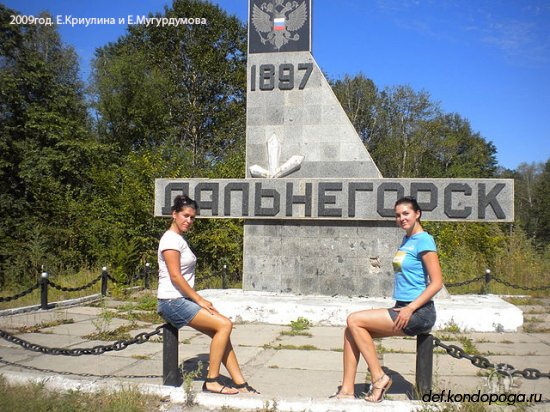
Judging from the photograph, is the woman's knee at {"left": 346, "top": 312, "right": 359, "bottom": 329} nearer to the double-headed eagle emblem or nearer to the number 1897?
the number 1897

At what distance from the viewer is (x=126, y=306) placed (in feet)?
33.3

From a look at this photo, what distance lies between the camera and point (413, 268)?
14.4 feet

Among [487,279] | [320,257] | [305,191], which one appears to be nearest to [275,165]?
[305,191]

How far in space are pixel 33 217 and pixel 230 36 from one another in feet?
54.4

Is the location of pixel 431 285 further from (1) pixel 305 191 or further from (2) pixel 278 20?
(2) pixel 278 20

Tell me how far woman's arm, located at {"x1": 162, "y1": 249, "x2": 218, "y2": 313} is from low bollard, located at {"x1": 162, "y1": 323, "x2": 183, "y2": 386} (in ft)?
1.40

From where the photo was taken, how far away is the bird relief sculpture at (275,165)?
9727mm

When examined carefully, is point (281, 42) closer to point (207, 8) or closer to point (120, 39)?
point (207, 8)

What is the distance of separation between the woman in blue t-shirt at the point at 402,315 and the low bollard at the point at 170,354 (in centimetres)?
157

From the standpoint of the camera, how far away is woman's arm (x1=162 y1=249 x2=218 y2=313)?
4570 millimetres

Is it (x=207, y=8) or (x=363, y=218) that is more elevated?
(x=207, y=8)

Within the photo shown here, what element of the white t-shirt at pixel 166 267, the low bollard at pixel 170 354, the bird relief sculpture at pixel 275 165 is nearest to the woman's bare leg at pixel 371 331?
the white t-shirt at pixel 166 267

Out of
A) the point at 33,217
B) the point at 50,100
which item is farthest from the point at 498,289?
the point at 50,100

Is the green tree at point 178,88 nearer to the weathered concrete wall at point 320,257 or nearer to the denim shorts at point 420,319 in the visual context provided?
the weathered concrete wall at point 320,257
